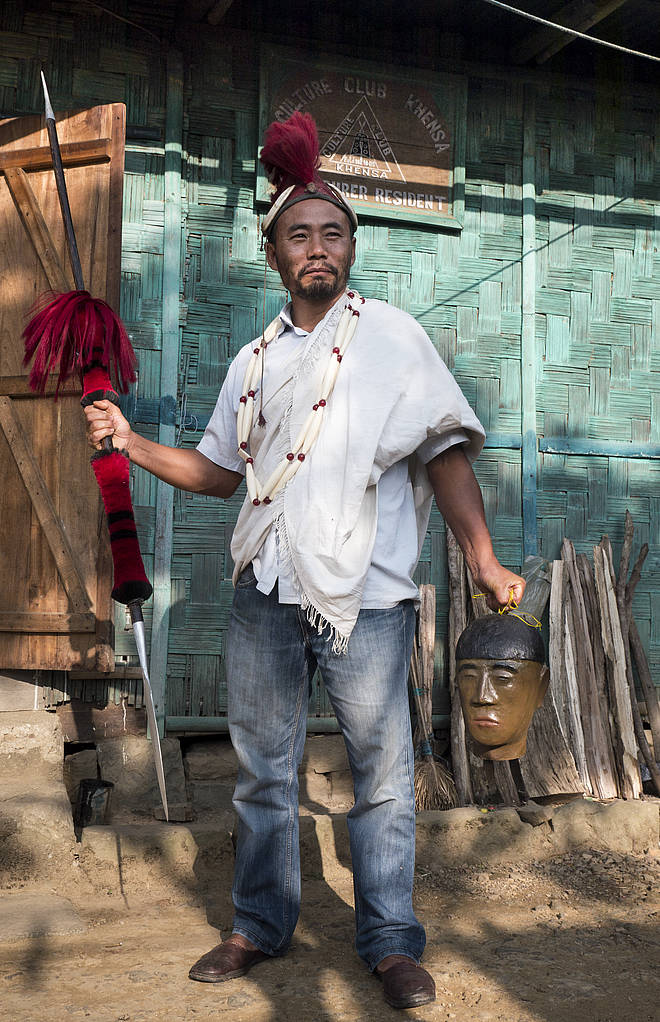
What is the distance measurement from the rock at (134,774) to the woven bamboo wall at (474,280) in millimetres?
258

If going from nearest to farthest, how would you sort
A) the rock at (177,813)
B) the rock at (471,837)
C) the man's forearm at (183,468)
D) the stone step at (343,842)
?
the man's forearm at (183,468) < the stone step at (343,842) < the rock at (471,837) < the rock at (177,813)

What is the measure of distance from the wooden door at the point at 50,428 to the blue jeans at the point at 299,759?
164cm

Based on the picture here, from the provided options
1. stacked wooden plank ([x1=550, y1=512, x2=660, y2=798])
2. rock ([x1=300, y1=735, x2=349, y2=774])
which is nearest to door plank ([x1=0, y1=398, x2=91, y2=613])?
rock ([x1=300, y1=735, x2=349, y2=774])

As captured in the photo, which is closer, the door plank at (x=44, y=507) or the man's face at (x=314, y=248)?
the man's face at (x=314, y=248)

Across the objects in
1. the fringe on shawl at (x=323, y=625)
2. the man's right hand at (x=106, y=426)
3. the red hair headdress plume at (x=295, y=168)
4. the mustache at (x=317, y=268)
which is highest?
the red hair headdress plume at (x=295, y=168)

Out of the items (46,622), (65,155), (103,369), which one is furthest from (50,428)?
(103,369)

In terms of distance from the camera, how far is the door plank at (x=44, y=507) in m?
4.16

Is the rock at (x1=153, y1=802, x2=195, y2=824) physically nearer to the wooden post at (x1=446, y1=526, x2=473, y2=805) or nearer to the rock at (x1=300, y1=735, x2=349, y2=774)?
the rock at (x1=300, y1=735, x2=349, y2=774)

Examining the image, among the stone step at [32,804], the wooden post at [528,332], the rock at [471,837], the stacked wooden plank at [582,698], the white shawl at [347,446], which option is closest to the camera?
the white shawl at [347,446]

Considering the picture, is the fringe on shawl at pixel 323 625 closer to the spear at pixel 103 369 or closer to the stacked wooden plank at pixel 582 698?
the spear at pixel 103 369

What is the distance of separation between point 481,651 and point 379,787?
478mm

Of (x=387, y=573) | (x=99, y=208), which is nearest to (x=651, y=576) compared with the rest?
(x=387, y=573)

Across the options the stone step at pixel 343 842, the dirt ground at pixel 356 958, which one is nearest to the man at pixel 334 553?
the dirt ground at pixel 356 958

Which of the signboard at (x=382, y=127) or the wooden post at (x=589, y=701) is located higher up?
the signboard at (x=382, y=127)
